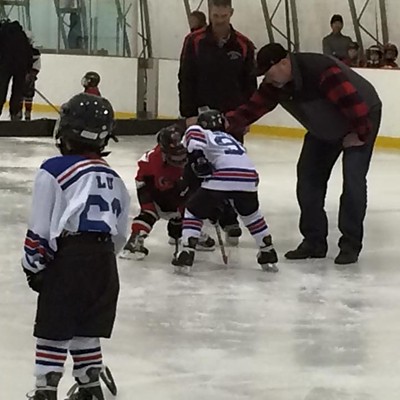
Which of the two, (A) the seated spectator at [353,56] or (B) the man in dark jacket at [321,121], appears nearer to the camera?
(B) the man in dark jacket at [321,121]

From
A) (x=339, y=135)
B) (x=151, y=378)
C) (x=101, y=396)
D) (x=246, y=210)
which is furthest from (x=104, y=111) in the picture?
(x=339, y=135)

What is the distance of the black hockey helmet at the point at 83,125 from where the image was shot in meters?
2.76

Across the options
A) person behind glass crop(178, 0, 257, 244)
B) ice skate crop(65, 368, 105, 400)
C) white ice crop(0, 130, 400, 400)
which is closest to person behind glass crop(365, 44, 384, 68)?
white ice crop(0, 130, 400, 400)

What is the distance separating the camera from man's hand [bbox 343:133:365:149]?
5168mm

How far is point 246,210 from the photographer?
16.3ft

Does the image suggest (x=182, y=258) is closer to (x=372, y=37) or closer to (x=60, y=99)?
(x=372, y=37)

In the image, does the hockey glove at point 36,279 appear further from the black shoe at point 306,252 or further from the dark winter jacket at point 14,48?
the dark winter jacket at point 14,48

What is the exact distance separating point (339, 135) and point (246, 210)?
602mm

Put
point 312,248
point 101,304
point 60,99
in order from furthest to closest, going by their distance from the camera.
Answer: point 60,99 → point 312,248 → point 101,304

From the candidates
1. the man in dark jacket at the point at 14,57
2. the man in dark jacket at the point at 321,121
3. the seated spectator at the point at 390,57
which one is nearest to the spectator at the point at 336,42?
the seated spectator at the point at 390,57

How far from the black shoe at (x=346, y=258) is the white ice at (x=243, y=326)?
5 cm

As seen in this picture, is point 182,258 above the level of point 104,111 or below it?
below

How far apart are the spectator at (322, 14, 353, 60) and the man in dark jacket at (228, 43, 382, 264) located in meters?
7.95

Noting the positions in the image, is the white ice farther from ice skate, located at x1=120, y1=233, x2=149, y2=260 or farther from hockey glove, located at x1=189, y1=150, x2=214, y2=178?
hockey glove, located at x1=189, y1=150, x2=214, y2=178
